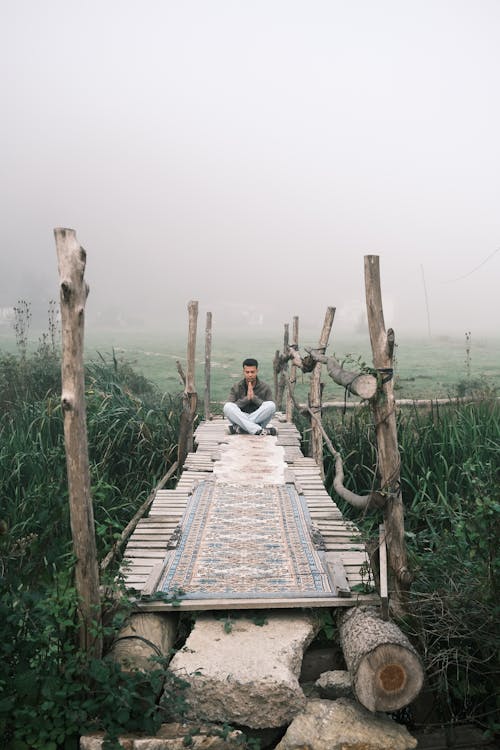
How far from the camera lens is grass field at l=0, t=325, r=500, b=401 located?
15.3 m

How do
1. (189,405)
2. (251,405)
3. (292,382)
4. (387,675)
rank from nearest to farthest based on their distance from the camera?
(387,675) → (189,405) → (251,405) → (292,382)

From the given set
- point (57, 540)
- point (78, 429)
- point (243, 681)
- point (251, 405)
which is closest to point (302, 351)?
point (251, 405)

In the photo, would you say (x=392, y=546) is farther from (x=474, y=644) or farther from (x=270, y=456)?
(x=270, y=456)

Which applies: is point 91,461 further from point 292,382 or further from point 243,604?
point 243,604

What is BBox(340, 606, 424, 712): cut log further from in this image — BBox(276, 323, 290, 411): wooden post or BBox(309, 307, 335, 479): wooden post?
BBox(276, 323, 290, 411): wooden post

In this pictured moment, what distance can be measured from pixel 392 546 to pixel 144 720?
1587 millimetres

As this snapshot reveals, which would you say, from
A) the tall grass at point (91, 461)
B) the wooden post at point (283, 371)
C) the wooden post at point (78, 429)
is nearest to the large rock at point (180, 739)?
the wooden post at point (78, 429)

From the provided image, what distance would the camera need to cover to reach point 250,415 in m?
8.00

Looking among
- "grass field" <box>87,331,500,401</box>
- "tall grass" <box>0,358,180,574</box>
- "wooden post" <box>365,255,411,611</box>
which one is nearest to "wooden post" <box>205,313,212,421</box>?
"tall grass" <box>0,358,180,574</box>

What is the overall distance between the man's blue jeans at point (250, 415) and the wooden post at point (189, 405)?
2.78ft

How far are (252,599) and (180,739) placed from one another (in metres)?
0.83

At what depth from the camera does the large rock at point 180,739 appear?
275 centimetres

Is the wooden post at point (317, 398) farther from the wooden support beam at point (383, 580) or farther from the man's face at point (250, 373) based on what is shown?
the wooden support beam at point (383, 580)

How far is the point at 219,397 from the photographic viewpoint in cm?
1595
